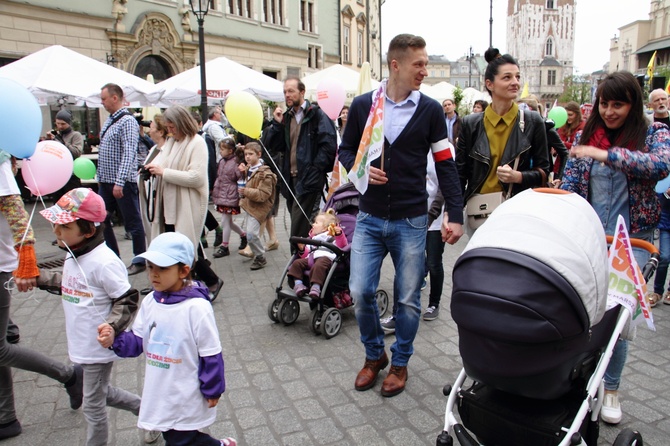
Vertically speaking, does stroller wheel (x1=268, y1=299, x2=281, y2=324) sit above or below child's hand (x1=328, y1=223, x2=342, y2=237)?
below

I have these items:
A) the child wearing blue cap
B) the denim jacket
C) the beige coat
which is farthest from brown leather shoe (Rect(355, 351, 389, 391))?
the beige coat

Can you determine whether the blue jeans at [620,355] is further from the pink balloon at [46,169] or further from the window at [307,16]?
the window at [307,16]

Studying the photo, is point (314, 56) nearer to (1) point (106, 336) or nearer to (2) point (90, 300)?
(2) point (90, 300)

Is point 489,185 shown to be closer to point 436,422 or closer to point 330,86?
point 436,422

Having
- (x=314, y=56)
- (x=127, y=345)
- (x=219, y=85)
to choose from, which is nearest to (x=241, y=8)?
(x=314, y=56)

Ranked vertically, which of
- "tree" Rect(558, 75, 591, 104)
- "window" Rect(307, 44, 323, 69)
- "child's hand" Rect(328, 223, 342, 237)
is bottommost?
"child's hand" Rect(328, 223, 342, 237)

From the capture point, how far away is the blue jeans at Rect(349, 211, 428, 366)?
11.1ft

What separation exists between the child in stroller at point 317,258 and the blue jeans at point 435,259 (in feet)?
2.58

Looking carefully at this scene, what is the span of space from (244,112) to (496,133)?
11.3 ft

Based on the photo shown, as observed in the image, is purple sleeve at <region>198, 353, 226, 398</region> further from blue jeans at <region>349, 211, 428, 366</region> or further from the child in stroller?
the child in stroller

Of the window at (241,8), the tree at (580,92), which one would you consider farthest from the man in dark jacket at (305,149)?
the tree at (580,92)

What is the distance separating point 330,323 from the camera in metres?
4.53

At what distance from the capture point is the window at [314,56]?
33844mm

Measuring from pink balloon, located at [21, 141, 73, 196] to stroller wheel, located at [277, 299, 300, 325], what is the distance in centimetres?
214
